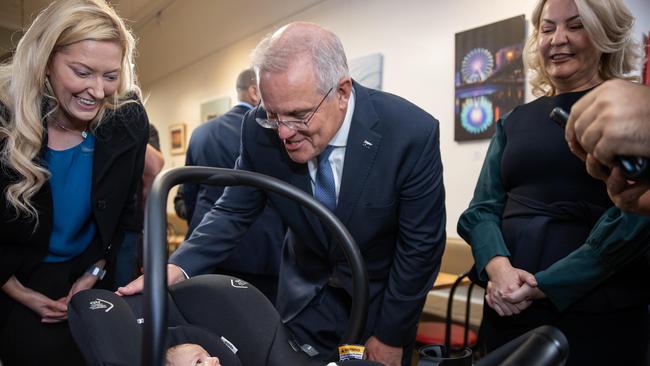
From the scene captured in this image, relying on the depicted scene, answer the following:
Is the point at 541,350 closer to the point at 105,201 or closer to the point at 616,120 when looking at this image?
the point at 616,120

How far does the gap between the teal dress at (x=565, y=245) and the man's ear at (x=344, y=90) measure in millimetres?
528

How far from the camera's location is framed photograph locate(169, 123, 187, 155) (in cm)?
791

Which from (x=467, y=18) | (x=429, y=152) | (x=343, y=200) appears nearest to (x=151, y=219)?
(x=343, y=200)

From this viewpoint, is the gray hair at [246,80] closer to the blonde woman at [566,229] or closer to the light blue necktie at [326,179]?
the light blue necktie at [326,179]

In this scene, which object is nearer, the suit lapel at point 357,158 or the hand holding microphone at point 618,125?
the hand holding microphone at point 618,125

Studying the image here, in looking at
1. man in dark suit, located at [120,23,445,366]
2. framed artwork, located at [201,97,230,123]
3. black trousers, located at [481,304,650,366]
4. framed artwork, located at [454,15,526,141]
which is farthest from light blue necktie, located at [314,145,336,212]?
framed artwork, located at [201,97,230,123]

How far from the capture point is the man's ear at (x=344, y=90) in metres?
1.35

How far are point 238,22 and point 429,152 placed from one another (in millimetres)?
5249

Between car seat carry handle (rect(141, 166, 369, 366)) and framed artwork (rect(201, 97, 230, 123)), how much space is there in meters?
5.70

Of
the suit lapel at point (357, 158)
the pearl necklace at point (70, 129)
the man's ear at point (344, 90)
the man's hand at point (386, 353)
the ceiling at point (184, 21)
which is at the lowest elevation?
the man's hand at point (386, 353)

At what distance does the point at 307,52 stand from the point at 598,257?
2.94 ft

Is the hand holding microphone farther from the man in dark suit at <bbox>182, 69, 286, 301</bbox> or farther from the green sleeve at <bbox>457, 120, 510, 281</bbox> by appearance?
the man in dark suit at <bbox>182, 69, 286, 301</bbox>

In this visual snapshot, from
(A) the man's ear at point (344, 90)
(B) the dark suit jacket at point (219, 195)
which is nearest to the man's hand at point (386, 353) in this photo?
(A) the man's ear at point (344, 90)

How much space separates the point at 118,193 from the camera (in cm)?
159
